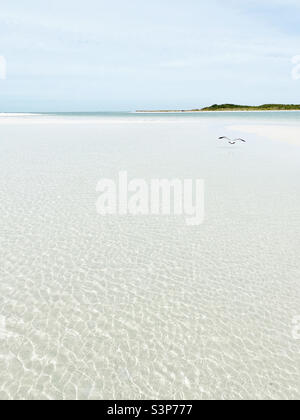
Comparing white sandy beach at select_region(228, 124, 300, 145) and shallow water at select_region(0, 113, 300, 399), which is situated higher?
white sandy beach at select_region(228, 124, 300, 145)

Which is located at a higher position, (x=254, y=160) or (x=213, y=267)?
(x=254, y=160)

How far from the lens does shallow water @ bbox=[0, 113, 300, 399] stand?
3.46 m

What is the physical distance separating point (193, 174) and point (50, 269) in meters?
8.49

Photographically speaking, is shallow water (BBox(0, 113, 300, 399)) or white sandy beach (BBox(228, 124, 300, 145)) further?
white sandy beach (BBox(228, 124, 300, 145))

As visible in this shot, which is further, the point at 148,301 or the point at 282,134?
the point at 282,134

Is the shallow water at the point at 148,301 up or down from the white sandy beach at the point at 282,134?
down

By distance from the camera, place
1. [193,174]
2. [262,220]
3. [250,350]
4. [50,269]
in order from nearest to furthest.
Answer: [250,350]
[50,269]
[262,220]
[193,174]

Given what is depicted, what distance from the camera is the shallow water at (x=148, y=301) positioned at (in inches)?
136

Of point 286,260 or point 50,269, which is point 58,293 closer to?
point 50,269

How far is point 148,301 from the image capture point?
479 centimetres

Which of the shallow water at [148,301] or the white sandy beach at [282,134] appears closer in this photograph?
the shallow water at [148,301]

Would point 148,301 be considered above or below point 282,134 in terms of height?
below

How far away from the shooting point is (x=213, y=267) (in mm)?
5711
